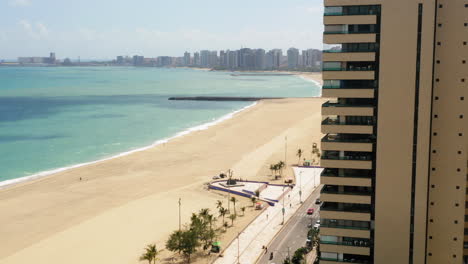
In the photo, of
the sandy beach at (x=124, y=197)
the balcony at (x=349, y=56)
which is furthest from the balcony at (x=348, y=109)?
the sandy beach at (x=124, y=197)

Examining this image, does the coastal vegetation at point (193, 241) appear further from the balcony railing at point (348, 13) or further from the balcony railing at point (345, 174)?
the balcony railing at point (348, 13)

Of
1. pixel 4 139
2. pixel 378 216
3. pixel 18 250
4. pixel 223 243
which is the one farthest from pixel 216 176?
pixel 4 139

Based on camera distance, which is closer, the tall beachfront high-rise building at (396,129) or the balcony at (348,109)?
the tall beachfront high-rise building at (396,129)

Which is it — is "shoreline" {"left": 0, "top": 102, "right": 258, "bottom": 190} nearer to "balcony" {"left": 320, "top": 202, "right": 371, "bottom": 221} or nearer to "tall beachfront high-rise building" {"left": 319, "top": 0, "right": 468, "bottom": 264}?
"balcony" {"left": 320, "top": 202, "right": 371, "bottom": 221}

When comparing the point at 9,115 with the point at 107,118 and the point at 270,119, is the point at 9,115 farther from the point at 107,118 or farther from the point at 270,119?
the point at 270,119

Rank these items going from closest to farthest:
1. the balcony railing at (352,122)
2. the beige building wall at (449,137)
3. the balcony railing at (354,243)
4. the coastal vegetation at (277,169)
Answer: the beige building wall at (449,137) → the balcony railing at (352,122) → the balcony railing at (354,243) → the coastal vegetation at (277,169)

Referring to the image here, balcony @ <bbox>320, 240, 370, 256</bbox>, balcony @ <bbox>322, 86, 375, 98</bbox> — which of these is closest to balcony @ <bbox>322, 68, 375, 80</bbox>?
balcony @ <bbox>322, 86, 375, 98</bbox>

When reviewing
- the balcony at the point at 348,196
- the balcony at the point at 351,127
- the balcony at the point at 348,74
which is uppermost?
the balcony at the point at 348,74
